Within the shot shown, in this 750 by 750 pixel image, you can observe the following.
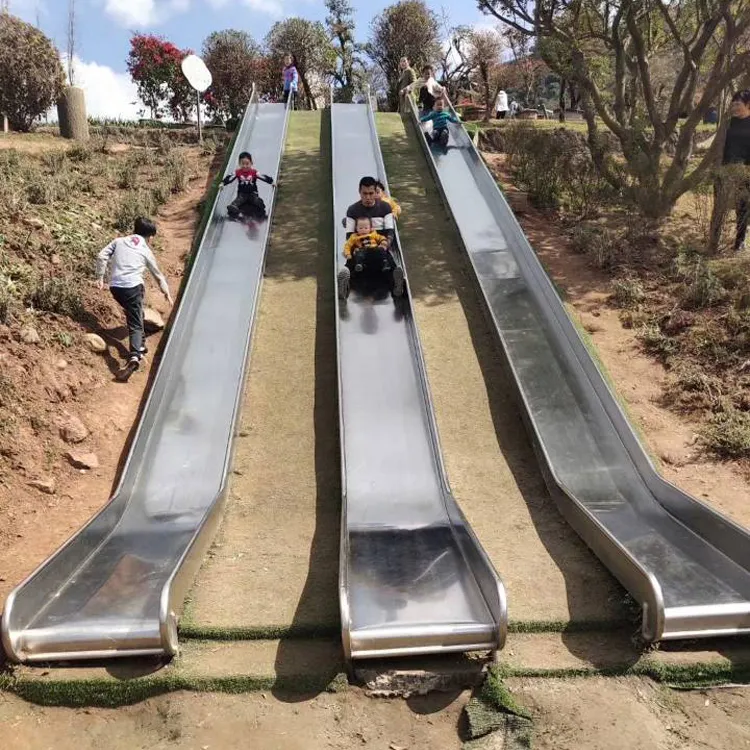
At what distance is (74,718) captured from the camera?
3744 mm

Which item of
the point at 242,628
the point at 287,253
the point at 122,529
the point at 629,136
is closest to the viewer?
the point at 242,628

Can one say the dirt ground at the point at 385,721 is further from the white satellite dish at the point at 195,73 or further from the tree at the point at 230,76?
the tree at the point at 230,76

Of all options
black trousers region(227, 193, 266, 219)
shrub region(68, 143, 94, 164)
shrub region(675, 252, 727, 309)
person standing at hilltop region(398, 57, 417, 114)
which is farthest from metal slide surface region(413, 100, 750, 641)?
person standing at hilltop region(398, 57, 417, 114)

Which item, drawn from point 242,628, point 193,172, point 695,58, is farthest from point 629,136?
point 242,628

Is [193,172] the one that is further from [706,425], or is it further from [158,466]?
[706,425]

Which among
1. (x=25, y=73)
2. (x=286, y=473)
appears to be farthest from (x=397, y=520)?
(x=25, y=73)

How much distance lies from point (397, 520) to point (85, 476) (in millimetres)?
2859

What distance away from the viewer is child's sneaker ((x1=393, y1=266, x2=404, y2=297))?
837 cm

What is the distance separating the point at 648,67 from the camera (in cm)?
1232

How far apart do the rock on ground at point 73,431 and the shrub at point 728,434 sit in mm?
5808

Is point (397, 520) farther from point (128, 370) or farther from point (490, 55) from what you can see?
point (490, 55)

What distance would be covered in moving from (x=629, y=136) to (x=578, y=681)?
35.5 ft

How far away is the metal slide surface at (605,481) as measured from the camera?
4.29 metres

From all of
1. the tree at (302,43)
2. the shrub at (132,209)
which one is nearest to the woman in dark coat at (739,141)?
the shrub at (132,209)
